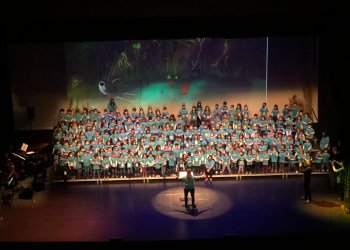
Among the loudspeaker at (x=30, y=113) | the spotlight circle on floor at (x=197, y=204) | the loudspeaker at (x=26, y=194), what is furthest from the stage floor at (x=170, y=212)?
the loudspeaker at (x=30, y=113)

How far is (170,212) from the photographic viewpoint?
13266mm

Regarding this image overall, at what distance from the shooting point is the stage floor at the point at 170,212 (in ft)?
39.3

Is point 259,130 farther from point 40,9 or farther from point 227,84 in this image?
point 40,9

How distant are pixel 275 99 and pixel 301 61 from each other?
1878 mm

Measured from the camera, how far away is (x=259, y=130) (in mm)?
17641

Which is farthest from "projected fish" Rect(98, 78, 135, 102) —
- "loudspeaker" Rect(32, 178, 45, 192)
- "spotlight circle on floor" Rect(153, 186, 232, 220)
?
"spotlight circle on floor" Rect(153, 186, 232, 220)

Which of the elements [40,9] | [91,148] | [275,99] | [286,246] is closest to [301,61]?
[275,99]

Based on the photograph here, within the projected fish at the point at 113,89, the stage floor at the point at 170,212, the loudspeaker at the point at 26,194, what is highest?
the projected fish at the point at 113,89

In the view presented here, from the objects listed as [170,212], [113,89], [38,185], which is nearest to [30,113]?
[113,89]

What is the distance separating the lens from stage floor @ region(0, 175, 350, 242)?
12.0 meters

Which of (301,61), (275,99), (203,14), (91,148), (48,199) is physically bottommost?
(48,199)

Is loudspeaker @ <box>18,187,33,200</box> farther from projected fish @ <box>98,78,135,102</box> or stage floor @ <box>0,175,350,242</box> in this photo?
projected fish @ <box>98,78,135,102</box>

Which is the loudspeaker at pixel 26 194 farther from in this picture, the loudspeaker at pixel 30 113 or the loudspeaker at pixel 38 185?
the loudspeaker at pixel 30 113

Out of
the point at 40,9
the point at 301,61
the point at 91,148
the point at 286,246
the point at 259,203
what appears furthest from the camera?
the point at 301,61
